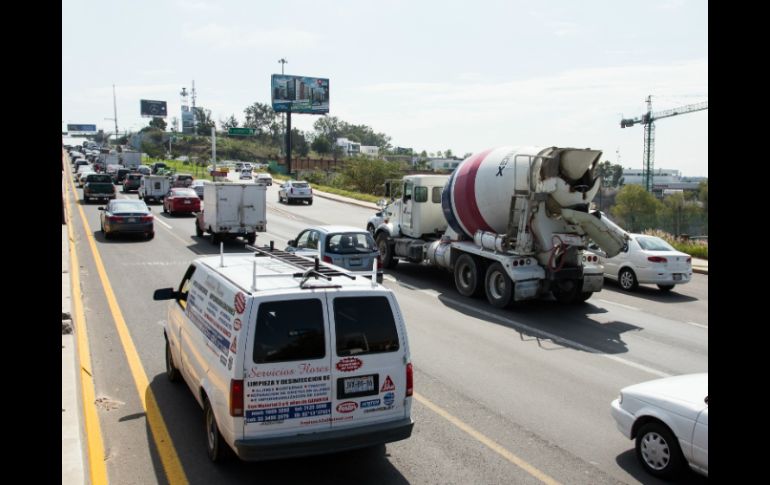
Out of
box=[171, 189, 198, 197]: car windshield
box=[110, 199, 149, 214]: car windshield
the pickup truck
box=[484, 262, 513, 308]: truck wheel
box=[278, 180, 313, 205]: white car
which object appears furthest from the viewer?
box=[278, 180, 313, 205]: white car

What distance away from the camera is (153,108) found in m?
163

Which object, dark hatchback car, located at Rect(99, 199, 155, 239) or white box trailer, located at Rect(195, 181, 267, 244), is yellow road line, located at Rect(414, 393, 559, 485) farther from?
dark hatchback car, located at Rect(99, 199, 155, 239)

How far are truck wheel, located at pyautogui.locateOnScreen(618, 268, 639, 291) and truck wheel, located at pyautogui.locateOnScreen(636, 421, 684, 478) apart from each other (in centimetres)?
1145

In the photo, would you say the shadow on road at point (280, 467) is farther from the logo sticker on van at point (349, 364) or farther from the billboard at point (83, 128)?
the billboard at point (83, 128)

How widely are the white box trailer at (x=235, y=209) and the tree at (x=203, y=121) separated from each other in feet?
469

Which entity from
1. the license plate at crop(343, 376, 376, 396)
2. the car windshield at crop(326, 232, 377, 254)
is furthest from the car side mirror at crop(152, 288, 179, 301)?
the car windshield at crop(326, 232, 377, 254)

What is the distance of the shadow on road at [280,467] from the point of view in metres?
6.18

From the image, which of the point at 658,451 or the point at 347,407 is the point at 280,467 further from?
the point at 658,451

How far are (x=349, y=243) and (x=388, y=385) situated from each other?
32.0 feet

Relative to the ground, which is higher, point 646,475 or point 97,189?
point 97,189

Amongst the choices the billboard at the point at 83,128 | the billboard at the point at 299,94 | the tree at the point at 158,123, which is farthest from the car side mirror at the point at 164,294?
the billboard at the point at 83,128

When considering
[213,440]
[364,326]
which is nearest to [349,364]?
[364,326]

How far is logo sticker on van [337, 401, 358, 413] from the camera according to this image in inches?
237
